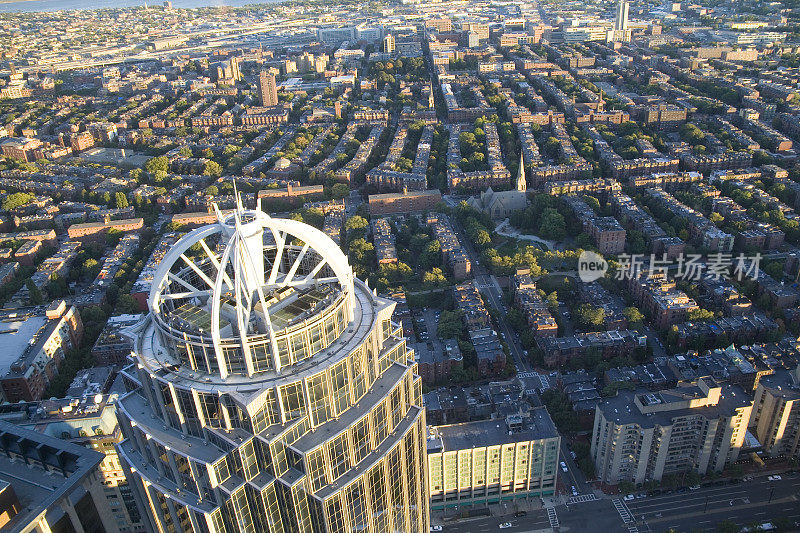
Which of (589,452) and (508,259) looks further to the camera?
(508,259)

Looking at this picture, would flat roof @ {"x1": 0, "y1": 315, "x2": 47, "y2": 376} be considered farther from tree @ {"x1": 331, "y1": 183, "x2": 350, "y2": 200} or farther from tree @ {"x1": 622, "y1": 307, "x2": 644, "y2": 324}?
tree @ {"x1": 622, "y1": 307, "x2": 644, "y2": 324}

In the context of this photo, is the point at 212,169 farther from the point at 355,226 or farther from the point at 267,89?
the point at 267,89

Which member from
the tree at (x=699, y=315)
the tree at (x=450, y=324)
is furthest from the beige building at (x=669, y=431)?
the tree at (x=450, y=324)

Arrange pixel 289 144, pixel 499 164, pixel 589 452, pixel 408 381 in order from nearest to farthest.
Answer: pixel 408 381, pixel 589 452, pixel 499 164, pixel 289 144

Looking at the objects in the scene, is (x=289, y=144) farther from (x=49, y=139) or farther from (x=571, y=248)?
(x=571, y=248)

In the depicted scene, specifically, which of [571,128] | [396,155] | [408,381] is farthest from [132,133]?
[408,381]

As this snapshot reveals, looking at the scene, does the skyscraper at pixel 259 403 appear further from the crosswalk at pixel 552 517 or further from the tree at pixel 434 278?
the tree at pixel 434 278

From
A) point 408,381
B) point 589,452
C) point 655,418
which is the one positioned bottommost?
point 589,452
